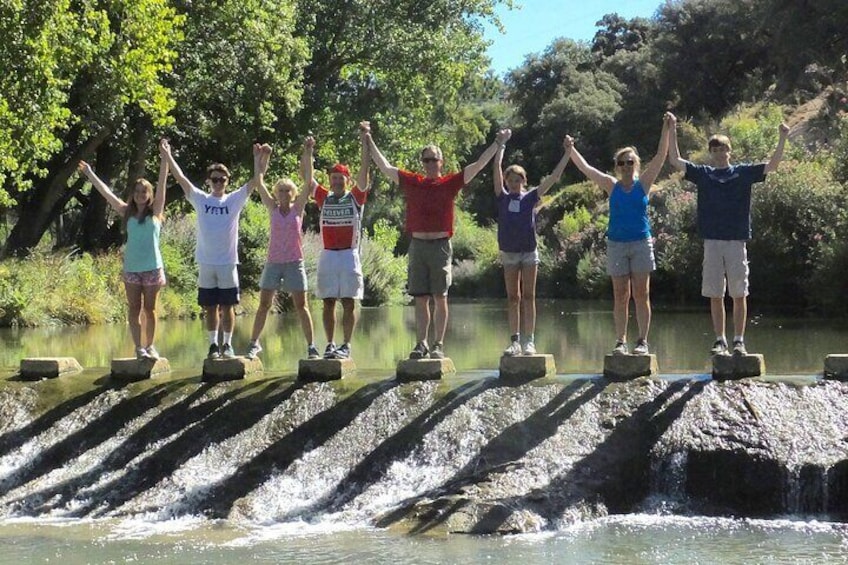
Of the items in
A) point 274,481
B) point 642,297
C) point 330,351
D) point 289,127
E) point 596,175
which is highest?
point 289,127

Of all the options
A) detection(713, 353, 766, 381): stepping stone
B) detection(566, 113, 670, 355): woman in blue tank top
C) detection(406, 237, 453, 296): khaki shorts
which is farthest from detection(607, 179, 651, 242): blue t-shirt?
detection(406, 237, 453, 296): khaki shorts

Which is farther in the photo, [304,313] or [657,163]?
[304,313]

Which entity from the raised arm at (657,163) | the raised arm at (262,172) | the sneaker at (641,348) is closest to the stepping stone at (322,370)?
the raised arm at (262,172)

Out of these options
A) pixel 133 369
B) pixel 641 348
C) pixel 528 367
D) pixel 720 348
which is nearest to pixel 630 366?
pixel 641 348

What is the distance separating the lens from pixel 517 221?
10414 mm

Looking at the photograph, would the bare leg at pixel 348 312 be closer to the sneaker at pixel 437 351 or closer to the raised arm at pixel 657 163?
the sneaker at pixel 437 351

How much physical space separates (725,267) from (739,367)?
33.4 inches

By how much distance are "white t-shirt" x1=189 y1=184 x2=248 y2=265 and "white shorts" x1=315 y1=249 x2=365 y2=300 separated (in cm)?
83

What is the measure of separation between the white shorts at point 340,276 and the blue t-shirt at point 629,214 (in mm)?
2258

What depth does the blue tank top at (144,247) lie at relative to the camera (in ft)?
36.3

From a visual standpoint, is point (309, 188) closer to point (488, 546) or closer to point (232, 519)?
point (232, 519)

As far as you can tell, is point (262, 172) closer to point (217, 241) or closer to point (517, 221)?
point (217, 241)

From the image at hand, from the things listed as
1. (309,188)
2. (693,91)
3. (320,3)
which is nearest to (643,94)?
(693,91)

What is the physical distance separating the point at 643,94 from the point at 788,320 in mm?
34383
